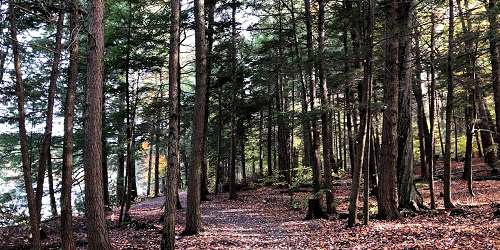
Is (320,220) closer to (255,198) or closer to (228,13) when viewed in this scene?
(255,198)

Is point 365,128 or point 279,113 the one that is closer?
point 365,128

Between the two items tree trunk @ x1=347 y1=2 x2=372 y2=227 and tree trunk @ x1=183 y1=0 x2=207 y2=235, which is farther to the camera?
tree trunk @ x1=183 y1=0 x2=207 y2=235

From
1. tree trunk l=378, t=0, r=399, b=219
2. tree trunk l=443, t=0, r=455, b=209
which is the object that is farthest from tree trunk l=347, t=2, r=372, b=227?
tree trunk l=443, t=0, r=455, b=209

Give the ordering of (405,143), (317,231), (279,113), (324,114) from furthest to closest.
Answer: (279,113)
(324,114)
(405,143)
(317,231)

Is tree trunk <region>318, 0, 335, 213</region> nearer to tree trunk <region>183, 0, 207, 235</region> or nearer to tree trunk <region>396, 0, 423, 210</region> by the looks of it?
tree trunk <region>396, 0, 423, 210</region>

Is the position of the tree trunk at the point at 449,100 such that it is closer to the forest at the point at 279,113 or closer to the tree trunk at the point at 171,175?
the forest at the point at 279,113

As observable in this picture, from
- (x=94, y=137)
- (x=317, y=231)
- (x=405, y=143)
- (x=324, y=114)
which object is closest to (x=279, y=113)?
(x=324, y=114)

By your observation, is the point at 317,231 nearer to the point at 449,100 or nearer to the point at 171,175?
the point at 171,175

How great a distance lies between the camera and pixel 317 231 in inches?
488

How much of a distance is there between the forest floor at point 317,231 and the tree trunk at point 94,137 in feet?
10.4

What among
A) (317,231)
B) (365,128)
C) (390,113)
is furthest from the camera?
(317,231)

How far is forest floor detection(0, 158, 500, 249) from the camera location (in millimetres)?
9242

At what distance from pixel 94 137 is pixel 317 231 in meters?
7.21

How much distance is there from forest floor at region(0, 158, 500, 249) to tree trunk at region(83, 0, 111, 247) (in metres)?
3.17
